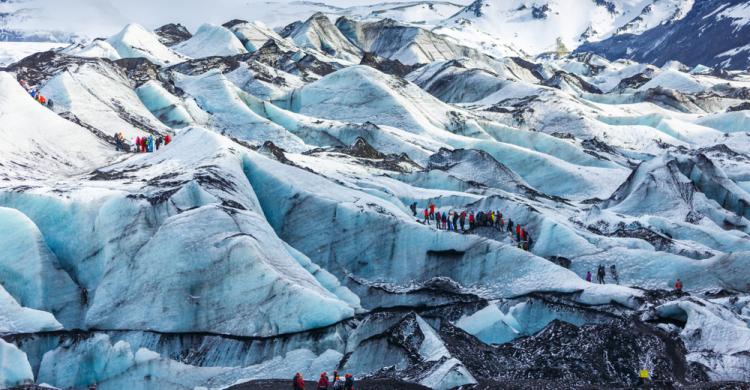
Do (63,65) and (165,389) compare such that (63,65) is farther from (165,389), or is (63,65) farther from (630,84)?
(630,84)

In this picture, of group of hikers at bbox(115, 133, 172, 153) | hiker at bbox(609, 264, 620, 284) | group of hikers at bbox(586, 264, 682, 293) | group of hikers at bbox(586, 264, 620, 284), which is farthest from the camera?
group of hikers at bbox(115, 133, 172, 153)

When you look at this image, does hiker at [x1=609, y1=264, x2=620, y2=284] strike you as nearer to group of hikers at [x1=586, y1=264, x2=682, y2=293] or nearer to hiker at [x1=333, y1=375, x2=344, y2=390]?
group of hikers at [x1=586, y1=264, x2=682, y2=293]

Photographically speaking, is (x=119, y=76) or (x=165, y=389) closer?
(x=165, y=389)

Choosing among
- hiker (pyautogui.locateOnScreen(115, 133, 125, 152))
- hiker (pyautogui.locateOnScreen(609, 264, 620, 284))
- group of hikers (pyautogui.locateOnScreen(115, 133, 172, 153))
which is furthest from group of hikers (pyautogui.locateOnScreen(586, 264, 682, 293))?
hiker (pyautogui.locateOnScreen(115, 133, 125, 152))

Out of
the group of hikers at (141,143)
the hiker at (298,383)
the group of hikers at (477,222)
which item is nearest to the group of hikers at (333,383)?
the hiker at (298,383)

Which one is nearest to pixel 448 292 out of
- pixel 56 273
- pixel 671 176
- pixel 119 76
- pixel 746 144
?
pixel 56 273

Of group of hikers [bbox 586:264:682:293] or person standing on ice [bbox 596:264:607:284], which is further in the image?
person standing on ice [bbox 596:264:607:284]

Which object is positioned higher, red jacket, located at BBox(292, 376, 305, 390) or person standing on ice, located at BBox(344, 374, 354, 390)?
person standing on ice, located at BBox(344, 374, 354, 390)
